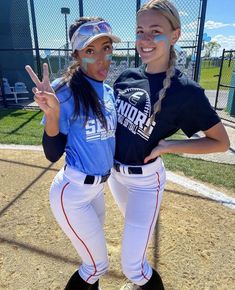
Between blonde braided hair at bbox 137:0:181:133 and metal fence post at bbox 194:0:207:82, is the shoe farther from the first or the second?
metal fence post at bbox 194:0:207:82

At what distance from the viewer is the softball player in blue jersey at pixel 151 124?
5.63ft

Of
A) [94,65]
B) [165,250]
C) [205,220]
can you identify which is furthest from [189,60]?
[94,65]

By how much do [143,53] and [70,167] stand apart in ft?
2.66

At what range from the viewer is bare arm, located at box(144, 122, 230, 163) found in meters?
1.75

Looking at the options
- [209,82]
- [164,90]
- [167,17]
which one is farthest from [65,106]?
[209,82]

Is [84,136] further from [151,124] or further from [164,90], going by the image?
[164,90]

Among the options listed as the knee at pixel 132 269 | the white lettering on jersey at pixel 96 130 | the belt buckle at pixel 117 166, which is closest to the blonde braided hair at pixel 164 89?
the white lettering on jersey at pixel 96 130

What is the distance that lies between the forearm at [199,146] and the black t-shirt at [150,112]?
68 mm

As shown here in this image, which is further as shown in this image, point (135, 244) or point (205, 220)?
point (205, 220)

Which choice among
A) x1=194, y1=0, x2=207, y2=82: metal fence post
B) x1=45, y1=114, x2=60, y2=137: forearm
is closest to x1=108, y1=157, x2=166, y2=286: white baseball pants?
x1=45, y1=114, x2=60, y2=137: forearm

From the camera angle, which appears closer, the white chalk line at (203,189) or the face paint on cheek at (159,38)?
the face paint on cheek at (159,38)

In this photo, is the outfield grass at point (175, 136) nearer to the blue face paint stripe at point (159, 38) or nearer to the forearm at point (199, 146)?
the forearm at point (199, 146)

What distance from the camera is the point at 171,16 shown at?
175 centimetres

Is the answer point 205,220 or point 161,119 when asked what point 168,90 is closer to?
point 161,119
